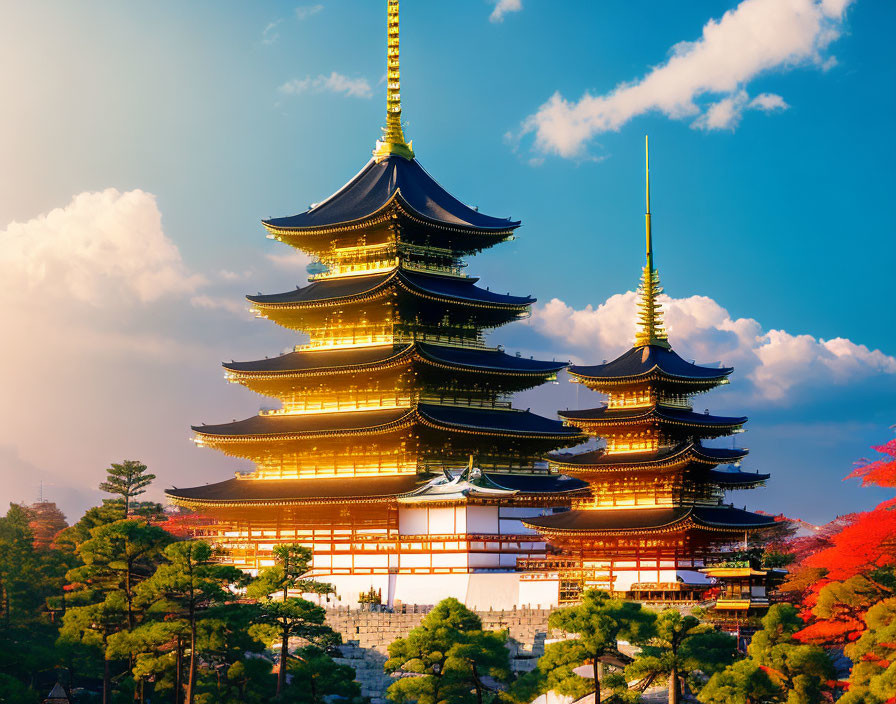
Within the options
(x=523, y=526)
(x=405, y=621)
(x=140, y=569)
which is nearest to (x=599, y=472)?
(x=523, y=526)

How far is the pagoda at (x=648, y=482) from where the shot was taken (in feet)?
179

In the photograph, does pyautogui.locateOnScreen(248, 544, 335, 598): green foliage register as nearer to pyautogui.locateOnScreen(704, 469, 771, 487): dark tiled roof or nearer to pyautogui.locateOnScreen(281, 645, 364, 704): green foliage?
pyautogui.locateOnScreen(281, 645, 364, 704): green foliage

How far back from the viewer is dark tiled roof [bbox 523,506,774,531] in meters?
54.2

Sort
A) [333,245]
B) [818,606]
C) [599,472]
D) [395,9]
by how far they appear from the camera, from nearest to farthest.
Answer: [818,606] → [599,472] → [333,245] → [395,9]

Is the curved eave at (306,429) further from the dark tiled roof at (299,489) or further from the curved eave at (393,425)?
the dark tiled roof at (299,489)

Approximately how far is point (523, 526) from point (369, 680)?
1248 centimetres

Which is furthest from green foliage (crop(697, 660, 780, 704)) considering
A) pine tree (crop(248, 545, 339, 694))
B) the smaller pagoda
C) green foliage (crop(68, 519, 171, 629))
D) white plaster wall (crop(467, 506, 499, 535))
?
green foliage (crop(68, 519, 171, 629))

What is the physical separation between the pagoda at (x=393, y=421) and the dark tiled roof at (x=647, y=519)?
2.48 metres

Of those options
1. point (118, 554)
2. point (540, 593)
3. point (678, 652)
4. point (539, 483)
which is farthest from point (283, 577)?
point (539, 483)

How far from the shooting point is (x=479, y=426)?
6197 cm

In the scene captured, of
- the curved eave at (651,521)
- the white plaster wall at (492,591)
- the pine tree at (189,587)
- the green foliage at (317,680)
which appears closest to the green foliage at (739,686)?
the curved eave at (651,521)

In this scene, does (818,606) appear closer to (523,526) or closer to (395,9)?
(523,526)

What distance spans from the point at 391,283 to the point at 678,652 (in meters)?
26.5

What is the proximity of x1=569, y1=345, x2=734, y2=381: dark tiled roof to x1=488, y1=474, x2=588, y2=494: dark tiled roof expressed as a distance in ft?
17.5
